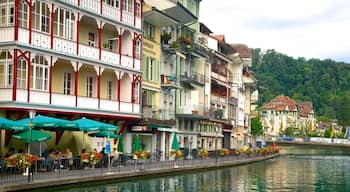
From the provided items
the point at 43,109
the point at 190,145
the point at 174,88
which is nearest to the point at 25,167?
the point at 43,109

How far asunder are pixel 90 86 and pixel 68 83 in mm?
3154

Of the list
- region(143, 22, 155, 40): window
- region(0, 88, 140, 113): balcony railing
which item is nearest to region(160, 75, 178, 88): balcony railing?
region(143, 22, 155, 40): window

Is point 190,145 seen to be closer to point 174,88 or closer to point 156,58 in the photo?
point 174,88

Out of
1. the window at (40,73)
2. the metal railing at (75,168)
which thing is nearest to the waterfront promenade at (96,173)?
the metal railing at (75,168)

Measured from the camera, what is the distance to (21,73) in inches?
1612

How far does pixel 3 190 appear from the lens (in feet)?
97.0

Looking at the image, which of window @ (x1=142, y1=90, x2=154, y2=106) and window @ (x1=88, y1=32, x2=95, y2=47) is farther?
window @ (x1=142, y1=90, x2=154, y2=106)

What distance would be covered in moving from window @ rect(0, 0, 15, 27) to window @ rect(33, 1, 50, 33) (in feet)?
5.63

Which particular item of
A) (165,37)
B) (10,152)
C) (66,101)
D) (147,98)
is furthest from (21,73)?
(165,37)

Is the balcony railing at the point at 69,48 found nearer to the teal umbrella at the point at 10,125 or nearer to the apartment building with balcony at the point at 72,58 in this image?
the apartment building with balcony at the point at 72,58

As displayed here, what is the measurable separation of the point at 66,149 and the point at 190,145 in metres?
30.7

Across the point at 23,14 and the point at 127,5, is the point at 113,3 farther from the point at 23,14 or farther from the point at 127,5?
the point at 23,14

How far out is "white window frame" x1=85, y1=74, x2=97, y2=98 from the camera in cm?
5045

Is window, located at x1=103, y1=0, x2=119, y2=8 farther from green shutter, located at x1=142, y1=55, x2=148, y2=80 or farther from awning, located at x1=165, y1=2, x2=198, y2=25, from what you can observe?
awning, located at x1=165, y1=2, x2=198, y2=25
